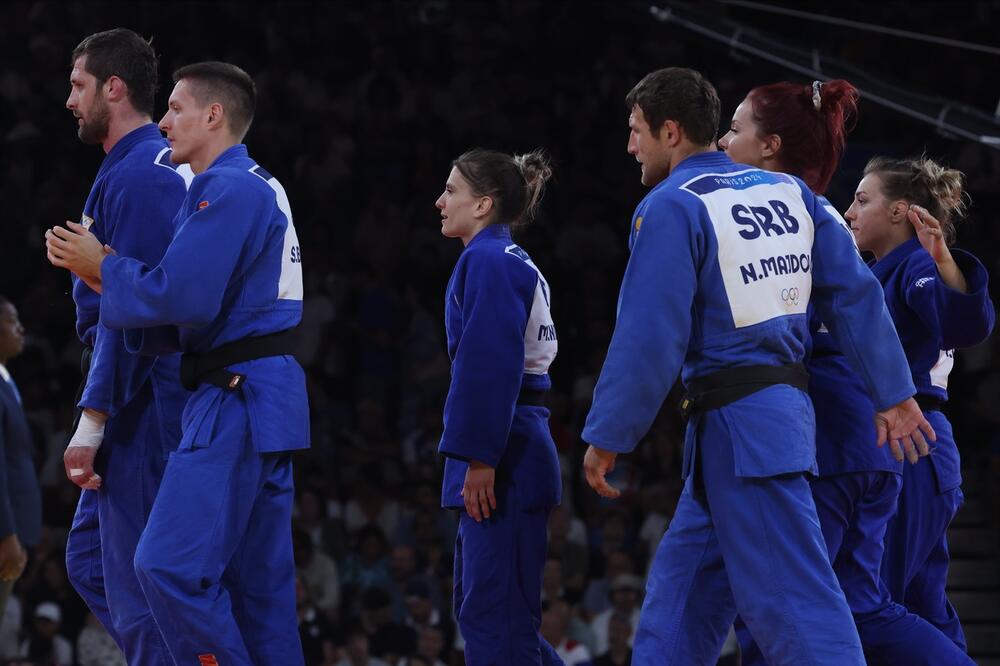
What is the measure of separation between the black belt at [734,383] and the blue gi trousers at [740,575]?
43 mm

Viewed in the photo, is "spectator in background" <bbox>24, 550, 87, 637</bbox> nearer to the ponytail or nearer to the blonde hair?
the ponytail

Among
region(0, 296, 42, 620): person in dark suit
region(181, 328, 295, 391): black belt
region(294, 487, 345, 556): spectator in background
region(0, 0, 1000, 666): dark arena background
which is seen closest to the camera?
region(181, 328, 295, 391): black belt

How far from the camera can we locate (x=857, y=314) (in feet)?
12.0

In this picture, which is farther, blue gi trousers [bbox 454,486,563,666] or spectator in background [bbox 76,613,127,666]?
spectator in background [bbox 76,613,127,666]

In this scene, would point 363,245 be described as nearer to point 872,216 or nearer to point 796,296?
point 872,216

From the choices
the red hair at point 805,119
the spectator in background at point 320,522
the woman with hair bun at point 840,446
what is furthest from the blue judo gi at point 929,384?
the spectator in background at point 320,522

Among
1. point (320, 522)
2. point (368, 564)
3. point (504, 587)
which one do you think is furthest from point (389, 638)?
point (504, 587)

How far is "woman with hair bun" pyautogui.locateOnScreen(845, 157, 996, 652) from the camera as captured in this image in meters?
4.33

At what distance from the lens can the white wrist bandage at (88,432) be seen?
13.3 feet

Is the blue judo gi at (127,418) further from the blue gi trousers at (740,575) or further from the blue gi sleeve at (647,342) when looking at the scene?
the blue gi trousers at (740,575)

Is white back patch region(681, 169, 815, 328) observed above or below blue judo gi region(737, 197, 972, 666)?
above

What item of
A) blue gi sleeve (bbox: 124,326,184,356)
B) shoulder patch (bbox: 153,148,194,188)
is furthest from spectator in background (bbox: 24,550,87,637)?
blue gi sleeve (bbox: 124,326,184,356)

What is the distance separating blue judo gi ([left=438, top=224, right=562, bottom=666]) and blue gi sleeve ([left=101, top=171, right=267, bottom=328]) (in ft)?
2.95

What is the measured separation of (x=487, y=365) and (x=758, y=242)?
3.73 feet
